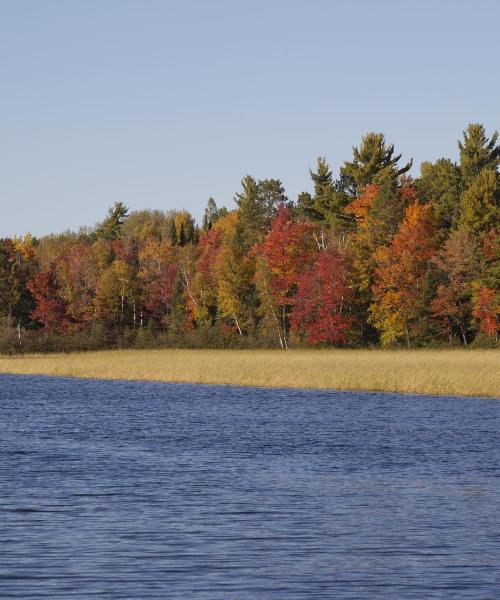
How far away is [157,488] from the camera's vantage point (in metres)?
23.5

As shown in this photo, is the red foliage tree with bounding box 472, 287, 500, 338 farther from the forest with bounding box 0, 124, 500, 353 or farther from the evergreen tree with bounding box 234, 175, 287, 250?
the evergreen tree with bounding box 234, 175, 287, 250

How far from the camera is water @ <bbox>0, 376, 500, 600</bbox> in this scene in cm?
1507

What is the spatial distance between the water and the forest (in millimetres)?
48459

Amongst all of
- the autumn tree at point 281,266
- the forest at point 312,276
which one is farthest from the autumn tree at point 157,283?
the autumn tree at point 281,266

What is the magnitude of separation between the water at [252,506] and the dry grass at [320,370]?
9.90m

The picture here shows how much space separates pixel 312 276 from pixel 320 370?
3352 cm

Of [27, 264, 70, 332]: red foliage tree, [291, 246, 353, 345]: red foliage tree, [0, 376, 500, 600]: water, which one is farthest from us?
[27, 264, 70, 332]: red foliage tree

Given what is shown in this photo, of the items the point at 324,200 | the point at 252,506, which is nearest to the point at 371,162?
the point at 324,200

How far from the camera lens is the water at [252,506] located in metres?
15.1

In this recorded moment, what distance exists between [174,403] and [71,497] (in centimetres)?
2643

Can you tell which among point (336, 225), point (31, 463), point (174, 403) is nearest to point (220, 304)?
point (336, 225)

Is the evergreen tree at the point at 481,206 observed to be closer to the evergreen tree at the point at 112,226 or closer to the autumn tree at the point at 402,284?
the autumn tree at the point at 402,284

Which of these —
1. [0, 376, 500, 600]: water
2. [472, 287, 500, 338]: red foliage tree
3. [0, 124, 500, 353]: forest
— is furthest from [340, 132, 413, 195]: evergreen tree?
[0, 376, 500, 600]: water

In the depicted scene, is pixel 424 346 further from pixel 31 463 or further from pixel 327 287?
pixel 31 463
